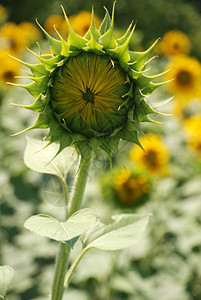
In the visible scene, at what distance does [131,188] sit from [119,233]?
1.14 m

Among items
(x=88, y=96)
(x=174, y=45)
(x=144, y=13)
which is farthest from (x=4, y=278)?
(x=144, y=13)

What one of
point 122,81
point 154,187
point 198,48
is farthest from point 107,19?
point 198,48

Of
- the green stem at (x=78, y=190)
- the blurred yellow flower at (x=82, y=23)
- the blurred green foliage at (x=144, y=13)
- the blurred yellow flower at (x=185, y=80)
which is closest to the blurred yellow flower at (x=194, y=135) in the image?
the blurred yellow flower at (x=185, y=80)

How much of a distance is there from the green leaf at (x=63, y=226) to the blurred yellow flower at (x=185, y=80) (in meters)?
2.71

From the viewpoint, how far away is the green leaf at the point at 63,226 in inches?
28.5

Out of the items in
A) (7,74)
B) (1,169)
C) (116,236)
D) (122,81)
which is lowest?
(1,169)

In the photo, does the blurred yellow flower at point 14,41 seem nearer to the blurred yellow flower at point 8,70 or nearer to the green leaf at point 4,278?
the blurred yellow flower at point 8,70

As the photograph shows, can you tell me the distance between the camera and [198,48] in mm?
9070

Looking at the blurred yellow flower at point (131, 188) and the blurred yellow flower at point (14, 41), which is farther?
the blurred yellow flower at point (14, 41)

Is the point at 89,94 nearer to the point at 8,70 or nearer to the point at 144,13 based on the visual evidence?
the point at 8,70

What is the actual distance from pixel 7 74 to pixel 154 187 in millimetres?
1538

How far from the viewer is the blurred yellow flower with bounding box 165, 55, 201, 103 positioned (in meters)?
3.37

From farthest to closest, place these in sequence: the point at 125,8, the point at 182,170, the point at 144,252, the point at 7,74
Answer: the point at 125,8
the point at 7,74
the point at 182,170
the point at 144,252

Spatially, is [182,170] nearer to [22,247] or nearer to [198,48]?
[22,247]
